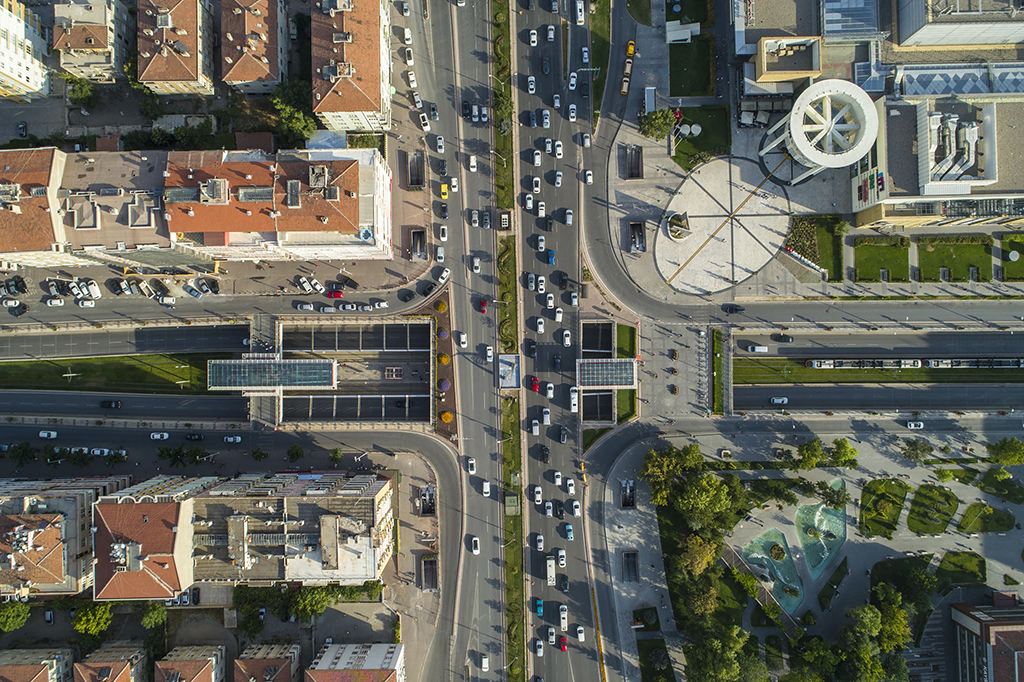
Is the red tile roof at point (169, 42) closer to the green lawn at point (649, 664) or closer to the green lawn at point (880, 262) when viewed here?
the green lawn at point (880, 262)

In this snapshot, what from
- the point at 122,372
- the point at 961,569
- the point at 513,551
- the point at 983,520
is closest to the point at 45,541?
the point at 122,372

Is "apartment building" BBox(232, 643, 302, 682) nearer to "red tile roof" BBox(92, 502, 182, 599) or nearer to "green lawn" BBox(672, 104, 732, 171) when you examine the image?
"red tile roof" BBox(92, 502, 182, 599)

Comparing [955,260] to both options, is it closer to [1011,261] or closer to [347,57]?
[1011,261]

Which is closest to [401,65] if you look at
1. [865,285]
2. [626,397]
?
[626,397]

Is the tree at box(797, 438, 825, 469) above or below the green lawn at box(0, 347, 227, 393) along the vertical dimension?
below

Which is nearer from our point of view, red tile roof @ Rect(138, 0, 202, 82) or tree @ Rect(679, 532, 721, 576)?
red tile roof @ Rect(138, 0, 202, 82)

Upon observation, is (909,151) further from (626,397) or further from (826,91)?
(626,397)

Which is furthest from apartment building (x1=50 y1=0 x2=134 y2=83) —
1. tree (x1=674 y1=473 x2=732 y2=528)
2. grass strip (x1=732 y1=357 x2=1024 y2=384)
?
tree (x1=674 y1=473 x2=732 y2=528)
